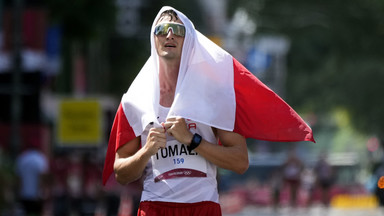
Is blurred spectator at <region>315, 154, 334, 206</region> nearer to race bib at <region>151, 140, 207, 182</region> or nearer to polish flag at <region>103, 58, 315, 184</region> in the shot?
polish flag at <region>103, 58, 315, 184</region>

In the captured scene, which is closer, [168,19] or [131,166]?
[131,166]

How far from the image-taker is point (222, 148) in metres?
5.90

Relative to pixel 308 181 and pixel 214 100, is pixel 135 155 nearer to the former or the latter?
pixel 214 100

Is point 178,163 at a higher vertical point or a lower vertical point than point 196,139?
lower

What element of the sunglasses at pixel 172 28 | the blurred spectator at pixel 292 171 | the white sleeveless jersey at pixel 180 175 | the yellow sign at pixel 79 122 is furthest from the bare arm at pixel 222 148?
the blurred spectator at pixel 292 171

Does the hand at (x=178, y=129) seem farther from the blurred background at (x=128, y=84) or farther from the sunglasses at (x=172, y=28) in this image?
the blurred background at (x=128, y=84)

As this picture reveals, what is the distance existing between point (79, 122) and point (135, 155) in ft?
63.6

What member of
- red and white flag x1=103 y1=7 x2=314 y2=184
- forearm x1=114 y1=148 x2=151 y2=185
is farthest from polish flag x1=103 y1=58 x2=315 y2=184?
forearm x1=114 y1=148 x2=151 y2=185

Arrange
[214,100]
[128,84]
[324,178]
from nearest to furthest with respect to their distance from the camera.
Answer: [214,100]
[324,178]
[128,84]

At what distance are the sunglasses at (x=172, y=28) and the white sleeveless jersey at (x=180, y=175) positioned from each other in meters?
0.38

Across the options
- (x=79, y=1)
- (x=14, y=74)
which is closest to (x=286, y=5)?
(x=79, y=1)

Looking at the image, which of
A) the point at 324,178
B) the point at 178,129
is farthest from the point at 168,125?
the point at 324,178

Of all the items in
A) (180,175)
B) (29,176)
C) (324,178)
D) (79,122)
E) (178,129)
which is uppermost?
(178,129)

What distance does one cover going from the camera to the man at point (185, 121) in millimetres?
5891
